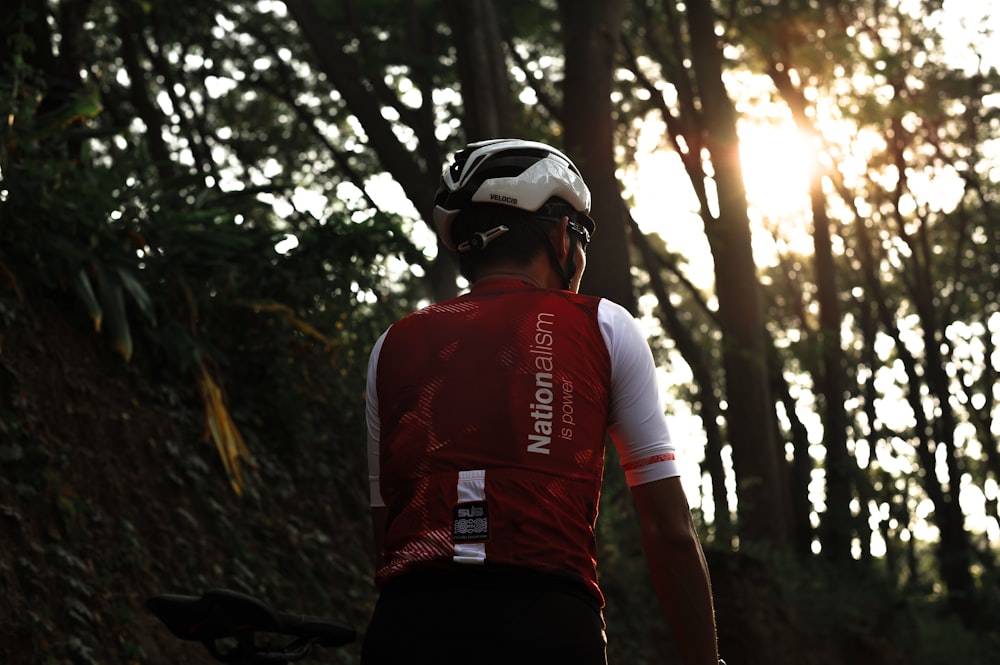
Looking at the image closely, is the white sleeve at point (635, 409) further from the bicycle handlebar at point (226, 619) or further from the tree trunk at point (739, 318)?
the tree trunk at point (739, 318)

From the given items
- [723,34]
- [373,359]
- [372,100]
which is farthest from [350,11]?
[373,359]

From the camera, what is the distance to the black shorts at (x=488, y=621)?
253cm

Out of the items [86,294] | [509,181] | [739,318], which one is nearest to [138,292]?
[86,294]

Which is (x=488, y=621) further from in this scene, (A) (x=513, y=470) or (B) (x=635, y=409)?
(B) (x=635, y=409)

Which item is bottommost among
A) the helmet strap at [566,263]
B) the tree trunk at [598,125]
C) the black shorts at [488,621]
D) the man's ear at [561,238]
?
the black shorts at [488,621]

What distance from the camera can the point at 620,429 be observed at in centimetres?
286

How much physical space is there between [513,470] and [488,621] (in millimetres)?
310

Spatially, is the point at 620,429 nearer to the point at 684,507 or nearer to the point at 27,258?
the point at 684,507

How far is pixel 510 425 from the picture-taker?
8.76 feet

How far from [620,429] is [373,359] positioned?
2.04ft

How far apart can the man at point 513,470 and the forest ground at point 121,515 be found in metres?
3.34

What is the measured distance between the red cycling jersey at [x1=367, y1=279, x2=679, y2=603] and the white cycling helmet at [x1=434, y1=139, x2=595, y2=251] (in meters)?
0.25

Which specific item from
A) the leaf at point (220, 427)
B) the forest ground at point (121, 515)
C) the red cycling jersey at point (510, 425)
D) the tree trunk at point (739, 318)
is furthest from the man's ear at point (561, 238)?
the tree trunk at point (739, 318)

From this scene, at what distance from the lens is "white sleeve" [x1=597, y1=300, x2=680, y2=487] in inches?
112
